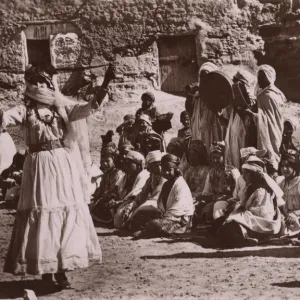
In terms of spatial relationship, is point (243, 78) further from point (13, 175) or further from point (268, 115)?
point (13, 175)

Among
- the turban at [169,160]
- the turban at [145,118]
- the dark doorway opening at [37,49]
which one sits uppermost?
the dark doorway opening at [37,49]

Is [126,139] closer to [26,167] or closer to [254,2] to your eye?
[26,167]

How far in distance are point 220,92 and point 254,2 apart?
9.85 metres

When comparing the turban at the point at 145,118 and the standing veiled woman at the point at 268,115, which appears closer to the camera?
the standing veiled woman at the point at 268,115

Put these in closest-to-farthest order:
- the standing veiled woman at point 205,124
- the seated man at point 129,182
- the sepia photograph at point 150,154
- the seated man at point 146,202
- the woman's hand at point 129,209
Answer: the sepia photograph at point 150,154
the seated man at point 146,202
the woman's hand at point 129,209
the seated man at point 129,182
the standing veiled woman at point 205,124

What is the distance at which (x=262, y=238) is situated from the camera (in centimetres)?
908

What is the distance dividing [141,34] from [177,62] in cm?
106

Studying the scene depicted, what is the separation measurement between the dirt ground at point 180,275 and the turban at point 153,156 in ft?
4.72

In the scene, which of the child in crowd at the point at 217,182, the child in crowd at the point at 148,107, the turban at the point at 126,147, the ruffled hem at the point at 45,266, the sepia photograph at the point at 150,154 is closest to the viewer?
the ruffled hem at the point at 45,266

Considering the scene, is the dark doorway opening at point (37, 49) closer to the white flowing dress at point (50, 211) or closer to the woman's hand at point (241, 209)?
the woman's hand at point (241, 209)

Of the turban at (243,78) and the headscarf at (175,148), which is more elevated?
the turban at (243,78)

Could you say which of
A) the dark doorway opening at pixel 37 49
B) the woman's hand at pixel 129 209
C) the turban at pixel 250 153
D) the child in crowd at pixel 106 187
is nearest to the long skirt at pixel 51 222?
the turban at pixel 250 153

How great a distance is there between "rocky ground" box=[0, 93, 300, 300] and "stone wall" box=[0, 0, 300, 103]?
11195 mm

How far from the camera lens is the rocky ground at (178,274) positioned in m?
7.09
